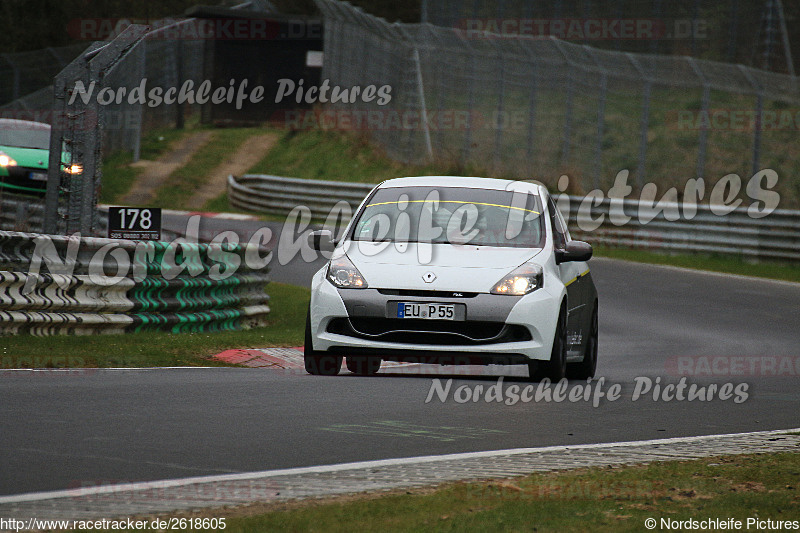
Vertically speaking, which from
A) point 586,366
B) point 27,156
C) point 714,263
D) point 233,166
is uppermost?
point 586,366

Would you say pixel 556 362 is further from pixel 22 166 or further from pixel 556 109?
pixel 556 109

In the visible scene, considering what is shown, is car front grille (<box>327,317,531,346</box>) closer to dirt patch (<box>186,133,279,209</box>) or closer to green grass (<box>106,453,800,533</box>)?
green grass (<box>106,453,800,533</box>)

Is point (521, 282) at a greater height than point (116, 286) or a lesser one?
greater

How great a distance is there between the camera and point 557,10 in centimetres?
4547

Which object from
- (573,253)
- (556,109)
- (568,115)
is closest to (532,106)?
(556,109)

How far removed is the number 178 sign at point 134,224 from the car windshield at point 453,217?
345cm

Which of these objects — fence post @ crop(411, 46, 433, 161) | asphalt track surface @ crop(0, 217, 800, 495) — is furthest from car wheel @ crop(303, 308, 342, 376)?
fence post @ crop(411, 46, 433, 161)

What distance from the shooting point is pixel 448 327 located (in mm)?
9984

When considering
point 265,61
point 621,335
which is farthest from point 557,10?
point 621,335

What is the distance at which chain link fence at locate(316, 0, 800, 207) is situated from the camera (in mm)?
28547

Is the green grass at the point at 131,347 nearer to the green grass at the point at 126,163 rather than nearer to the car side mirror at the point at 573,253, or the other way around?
the car side mirror at the point at 573,253

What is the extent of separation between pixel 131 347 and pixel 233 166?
3063 cm

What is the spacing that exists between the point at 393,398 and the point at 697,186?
19.8 m

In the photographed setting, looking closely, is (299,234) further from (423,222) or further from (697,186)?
(423,222)
